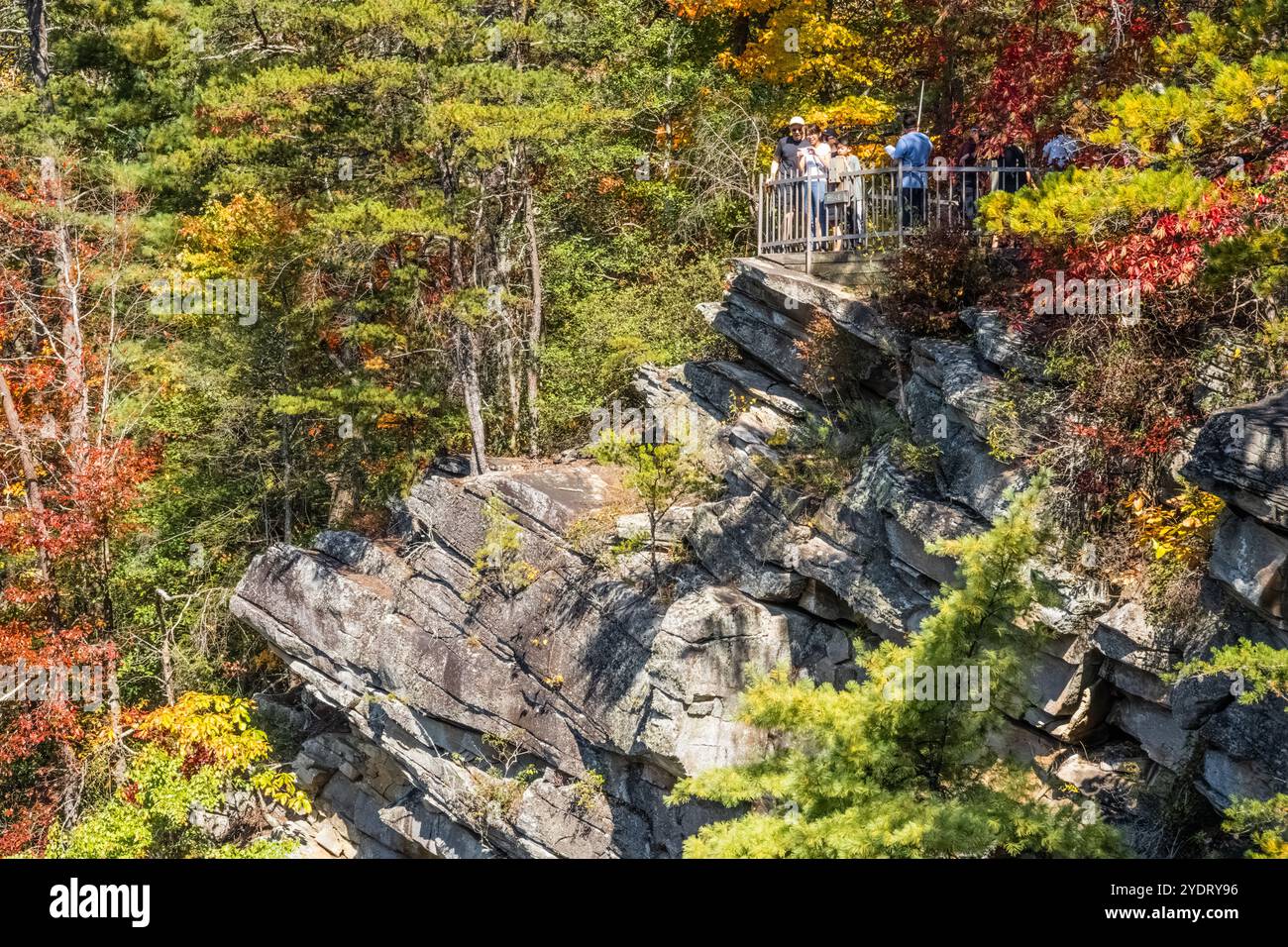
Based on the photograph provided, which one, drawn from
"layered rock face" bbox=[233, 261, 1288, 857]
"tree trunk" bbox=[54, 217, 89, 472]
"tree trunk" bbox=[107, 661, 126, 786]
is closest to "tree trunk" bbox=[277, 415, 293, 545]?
"layered rock face" bbox=[233, 261, 1288, 857]

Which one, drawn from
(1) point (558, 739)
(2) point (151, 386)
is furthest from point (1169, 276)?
(2) point (151, 386)

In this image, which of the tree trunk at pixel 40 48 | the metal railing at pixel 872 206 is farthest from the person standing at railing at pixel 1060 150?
the tree trunk at pixel 40 48

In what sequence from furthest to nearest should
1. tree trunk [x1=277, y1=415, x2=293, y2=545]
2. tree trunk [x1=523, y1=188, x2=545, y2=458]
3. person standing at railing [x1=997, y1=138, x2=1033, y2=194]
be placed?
tree trunk [x1=277, y1=415, x2=293, y2=545]
tree trunk [x1=523, y1=188, x2=545, y2=458]
person standing at railing [x1=997, y1=138, x2=1033, y2=194]

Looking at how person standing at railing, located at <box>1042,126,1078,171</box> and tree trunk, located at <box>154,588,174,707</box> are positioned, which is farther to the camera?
tree trunk, located at <box>154,588,174,707</box>

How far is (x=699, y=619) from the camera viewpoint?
1461cm

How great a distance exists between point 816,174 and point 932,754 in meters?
8.47

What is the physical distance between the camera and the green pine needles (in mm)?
9305

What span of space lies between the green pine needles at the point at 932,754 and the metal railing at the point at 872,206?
5639 millimetres

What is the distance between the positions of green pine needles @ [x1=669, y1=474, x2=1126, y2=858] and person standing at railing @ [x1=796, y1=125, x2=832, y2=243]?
6.76m

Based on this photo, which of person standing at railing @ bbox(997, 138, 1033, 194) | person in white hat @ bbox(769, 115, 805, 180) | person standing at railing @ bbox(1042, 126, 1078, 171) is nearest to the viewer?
person standing at railing @ bbox(1042, 126, 1078, 171)

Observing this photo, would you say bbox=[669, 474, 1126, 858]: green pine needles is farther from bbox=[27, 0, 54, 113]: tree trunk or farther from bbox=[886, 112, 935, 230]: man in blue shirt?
bbox=[27, 0, 54, 113]: tree trunk

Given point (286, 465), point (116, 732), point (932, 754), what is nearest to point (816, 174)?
point (932, 754)

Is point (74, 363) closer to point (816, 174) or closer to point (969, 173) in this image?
point (816, 174)
